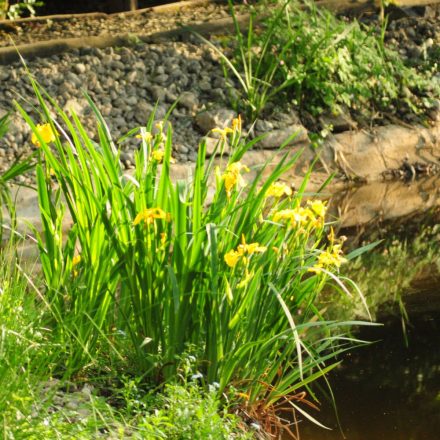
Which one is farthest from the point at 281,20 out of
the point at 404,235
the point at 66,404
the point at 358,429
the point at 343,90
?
the point at 66,404

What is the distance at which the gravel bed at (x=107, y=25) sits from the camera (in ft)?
30.8

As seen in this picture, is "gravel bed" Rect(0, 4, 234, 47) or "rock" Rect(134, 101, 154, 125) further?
"gravel bed" Rect(0, 4, 234, 47)

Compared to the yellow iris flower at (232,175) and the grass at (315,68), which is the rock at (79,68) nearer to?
the grass at (315,68)

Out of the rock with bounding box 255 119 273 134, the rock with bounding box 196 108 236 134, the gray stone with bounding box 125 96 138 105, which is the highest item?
the gray stone with bounding box 125 96 138 105

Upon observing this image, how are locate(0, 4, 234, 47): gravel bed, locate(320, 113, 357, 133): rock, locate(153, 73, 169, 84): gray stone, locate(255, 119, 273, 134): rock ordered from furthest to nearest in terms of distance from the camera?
1. locate(0, 4, 234, 47): gravel bed
2. locate(320, 113, 357, 133): rock
3. locate(153, 73, 169, 84): gray stone
4. locate(255, 119, 273, 134): rock

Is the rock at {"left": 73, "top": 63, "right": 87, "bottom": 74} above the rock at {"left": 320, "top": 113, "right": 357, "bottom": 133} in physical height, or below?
above

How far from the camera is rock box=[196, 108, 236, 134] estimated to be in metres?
8.30

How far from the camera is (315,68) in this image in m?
8.62

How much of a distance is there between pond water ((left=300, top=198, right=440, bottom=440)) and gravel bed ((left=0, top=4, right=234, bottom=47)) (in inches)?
151

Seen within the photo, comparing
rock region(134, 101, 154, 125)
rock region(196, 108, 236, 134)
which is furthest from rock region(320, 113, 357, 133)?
rock region(134, 101, 154, 125)

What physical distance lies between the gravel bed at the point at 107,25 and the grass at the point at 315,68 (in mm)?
789

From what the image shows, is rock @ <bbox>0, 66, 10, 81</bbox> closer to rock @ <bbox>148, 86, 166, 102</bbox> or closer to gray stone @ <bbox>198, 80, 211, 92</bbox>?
rock @ <bbox>148, 86, 166, 102</bbox>

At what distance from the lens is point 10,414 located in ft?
9.67

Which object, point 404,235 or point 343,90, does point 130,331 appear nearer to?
point 404,235
